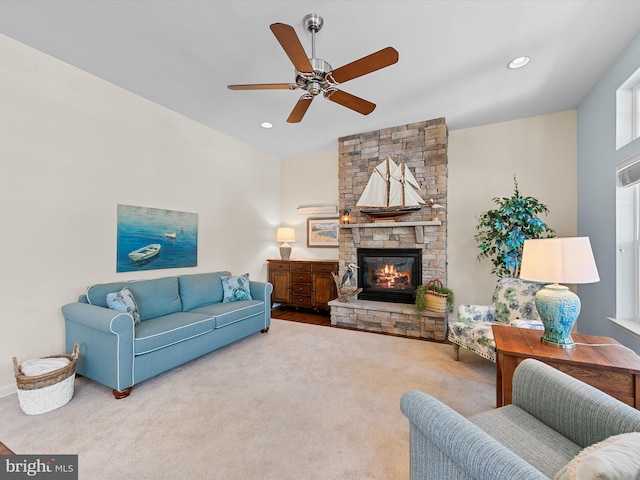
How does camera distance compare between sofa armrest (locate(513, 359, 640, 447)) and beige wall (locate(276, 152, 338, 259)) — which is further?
beige wall (locate(276, 152, 338, 259))

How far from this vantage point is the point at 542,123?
376 centimetres

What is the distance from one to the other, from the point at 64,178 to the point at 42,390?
1.86 meters

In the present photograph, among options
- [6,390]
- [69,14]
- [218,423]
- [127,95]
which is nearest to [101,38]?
[69,14]

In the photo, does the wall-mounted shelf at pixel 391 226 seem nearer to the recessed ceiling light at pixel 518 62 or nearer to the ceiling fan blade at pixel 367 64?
the recessed ceiling light at pixel 518 62

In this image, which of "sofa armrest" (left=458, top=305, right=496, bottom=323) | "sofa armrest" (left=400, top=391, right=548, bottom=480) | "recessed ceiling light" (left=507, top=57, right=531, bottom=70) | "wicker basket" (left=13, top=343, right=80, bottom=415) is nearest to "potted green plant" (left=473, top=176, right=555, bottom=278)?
"sofa armrest" (left=458, top=305, right=496, bottom=323)

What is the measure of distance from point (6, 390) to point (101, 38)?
3032mm

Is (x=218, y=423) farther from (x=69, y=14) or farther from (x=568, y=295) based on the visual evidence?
(x=69, y=14)

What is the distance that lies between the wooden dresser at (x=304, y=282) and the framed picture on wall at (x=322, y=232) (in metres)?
0.53

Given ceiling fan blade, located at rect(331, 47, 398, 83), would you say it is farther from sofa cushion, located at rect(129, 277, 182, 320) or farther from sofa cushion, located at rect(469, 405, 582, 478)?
sofa cushion, located at rect(129, 277, 182, 320)

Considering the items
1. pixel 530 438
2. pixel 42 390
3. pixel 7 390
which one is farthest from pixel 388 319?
pixel 7 390

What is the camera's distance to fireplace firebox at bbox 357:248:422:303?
165 inches

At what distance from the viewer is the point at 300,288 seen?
16.5ft

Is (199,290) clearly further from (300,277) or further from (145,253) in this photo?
(300,277)

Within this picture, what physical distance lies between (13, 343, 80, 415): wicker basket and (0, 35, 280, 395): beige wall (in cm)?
52
